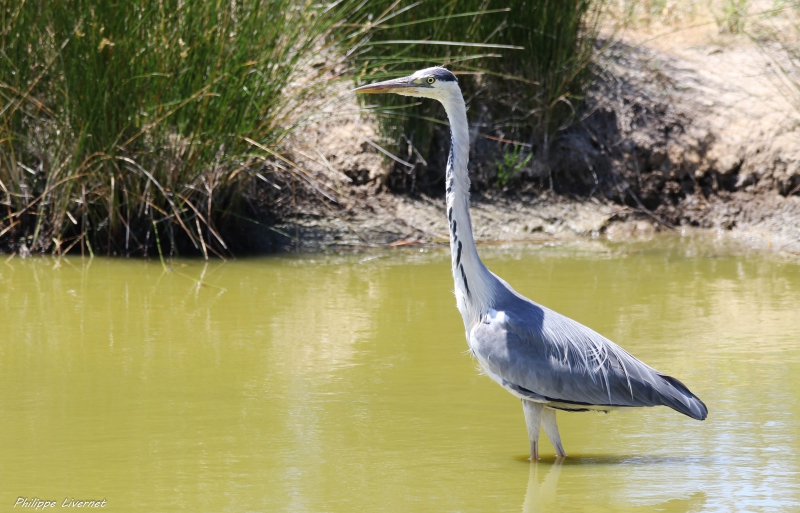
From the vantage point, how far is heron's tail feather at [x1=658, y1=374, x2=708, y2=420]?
160 inches

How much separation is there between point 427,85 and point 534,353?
4.07ft

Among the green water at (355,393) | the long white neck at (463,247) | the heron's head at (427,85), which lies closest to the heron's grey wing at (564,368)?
the long white neck at (463,247)

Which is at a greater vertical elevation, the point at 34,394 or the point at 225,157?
the point at 225,157

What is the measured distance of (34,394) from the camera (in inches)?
185

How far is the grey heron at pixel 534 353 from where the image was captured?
13.6ft

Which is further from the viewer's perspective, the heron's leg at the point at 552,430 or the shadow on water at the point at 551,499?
the heron's leg at the point at 552,430

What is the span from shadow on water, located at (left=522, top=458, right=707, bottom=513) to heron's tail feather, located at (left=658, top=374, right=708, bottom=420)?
20 centimetres

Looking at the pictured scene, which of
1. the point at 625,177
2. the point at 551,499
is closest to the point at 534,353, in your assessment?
the point at 551,499

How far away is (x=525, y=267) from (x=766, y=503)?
157 inches

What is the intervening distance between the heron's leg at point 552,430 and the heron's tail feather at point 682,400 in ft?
1.42

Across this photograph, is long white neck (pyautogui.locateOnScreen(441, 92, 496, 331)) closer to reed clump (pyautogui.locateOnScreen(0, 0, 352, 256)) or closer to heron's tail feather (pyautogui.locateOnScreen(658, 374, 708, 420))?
heron's tail feather (pyautogui.locateOnScreen(658, 374, 708, 420))

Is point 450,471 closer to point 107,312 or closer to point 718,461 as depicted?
point 718,461

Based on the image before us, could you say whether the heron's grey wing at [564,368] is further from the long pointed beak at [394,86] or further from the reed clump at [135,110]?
the reed clump at [135,110]

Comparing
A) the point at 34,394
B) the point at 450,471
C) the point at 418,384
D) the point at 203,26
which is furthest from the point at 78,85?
the point at 450,471
